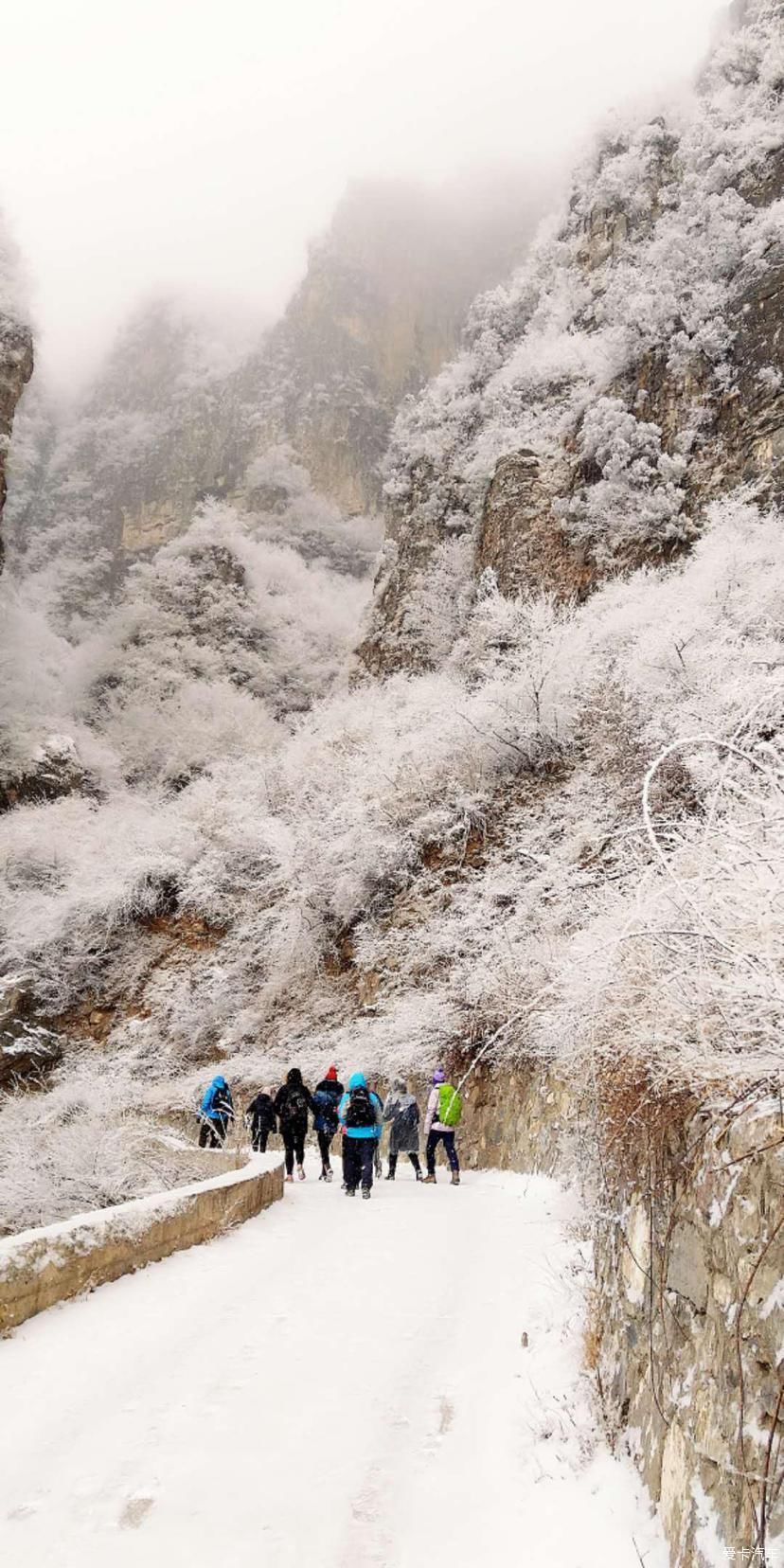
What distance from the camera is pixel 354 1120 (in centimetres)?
1003

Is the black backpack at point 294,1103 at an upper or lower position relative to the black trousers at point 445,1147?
upper

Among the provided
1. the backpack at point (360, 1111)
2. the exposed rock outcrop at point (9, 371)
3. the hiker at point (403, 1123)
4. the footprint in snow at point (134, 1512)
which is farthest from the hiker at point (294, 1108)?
the exposed rock outcrop at point (9, 371)

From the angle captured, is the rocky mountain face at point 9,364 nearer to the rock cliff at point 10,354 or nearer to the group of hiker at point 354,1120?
the rock cliff at point 10,354

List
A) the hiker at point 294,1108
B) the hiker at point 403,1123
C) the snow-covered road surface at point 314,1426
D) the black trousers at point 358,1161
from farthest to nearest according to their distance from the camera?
the hiker at point 403,1123
the hiker at point 294,1108
the black trousers at point 358,1161
the snow-covered road surface at point 314,1426

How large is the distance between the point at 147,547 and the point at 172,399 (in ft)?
47.7

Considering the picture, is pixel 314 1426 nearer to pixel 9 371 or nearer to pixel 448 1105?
pixel 448 1105

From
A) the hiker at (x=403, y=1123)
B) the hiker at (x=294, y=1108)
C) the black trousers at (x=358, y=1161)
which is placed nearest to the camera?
the black trousers at (x=358, y=1161)

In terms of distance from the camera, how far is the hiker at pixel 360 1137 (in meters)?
9.97

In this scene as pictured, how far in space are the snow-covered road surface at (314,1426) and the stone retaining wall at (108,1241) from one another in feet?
0.46

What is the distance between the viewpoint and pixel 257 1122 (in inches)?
526

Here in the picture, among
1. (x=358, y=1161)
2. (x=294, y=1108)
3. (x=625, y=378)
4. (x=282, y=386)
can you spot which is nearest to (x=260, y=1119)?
(x=294, y=1108)

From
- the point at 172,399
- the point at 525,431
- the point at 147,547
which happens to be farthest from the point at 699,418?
the point at 172,399

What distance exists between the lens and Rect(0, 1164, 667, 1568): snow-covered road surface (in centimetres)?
304

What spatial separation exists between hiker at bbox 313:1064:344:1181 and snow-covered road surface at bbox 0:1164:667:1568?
514 centimetres
